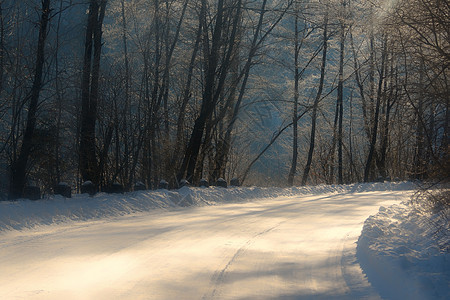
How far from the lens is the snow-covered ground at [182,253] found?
5477 millimetres

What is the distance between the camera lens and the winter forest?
880cm

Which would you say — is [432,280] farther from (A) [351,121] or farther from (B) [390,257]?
(A) [351,121]

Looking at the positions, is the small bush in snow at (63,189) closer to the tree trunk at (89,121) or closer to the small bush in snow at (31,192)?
the small bush in snow at (31,192)

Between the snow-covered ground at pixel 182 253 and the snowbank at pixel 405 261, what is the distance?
3cm

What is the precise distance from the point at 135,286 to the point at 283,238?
413 centimetres

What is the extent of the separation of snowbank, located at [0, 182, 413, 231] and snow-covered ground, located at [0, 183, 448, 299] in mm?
36

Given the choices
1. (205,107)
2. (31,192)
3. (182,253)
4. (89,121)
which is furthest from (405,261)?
(205,107)

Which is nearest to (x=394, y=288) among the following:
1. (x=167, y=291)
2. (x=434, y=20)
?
(x=167, y=291)

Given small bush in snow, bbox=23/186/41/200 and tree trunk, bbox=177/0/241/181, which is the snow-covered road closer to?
small bush in snow, bbox=23/186/41/200

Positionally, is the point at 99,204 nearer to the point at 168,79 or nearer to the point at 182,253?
the point at 182,253

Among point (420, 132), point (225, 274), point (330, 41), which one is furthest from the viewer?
point (330, 41)

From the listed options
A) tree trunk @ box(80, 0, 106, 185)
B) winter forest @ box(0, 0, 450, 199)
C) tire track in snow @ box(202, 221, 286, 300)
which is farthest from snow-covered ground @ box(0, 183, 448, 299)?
tree trunk @ box(80, 0, 106, 185)

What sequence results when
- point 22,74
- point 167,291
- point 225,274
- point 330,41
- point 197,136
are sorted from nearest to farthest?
point 167,291 < point 225,274 < point 22,74 < point 197,136 < point 330,41

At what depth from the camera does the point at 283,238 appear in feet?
29.7
